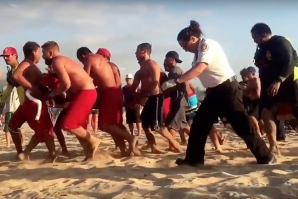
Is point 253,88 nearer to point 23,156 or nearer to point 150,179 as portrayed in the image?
point 23,156

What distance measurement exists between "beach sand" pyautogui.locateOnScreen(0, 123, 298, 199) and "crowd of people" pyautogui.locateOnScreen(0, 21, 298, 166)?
353 mm

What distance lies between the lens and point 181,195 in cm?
364

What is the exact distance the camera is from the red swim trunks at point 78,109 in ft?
18.8

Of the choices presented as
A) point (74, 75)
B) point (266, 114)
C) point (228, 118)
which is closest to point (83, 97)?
point (74, 75)

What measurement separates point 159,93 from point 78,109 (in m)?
1.34

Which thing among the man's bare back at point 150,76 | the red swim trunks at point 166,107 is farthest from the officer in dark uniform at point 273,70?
the red swim trunks at point 166,107

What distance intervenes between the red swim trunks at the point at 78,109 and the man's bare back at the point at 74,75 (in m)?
0.07

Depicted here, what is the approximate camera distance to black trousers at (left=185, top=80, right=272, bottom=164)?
489cm

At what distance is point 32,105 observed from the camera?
20.1 ft

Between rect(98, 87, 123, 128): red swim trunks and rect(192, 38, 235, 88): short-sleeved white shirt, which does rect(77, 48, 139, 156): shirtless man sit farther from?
rect(192, 38, 235, 88): short-sleeved white shirt

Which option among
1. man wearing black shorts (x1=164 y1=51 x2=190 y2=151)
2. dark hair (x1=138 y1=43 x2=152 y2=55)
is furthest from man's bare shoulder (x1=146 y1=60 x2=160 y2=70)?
man wearing black shorts (x1=164 y1=51 x2=190 y2=151)

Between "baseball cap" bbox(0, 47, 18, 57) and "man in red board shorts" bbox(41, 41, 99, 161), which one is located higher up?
"baseball cap" bbox(0, 47, 18, 57)

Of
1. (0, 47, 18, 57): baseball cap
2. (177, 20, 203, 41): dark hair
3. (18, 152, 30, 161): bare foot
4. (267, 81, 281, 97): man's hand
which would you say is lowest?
(18, 152, 30, 161): bare foot

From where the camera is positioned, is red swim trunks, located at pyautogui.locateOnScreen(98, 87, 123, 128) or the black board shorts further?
the black board shorts
